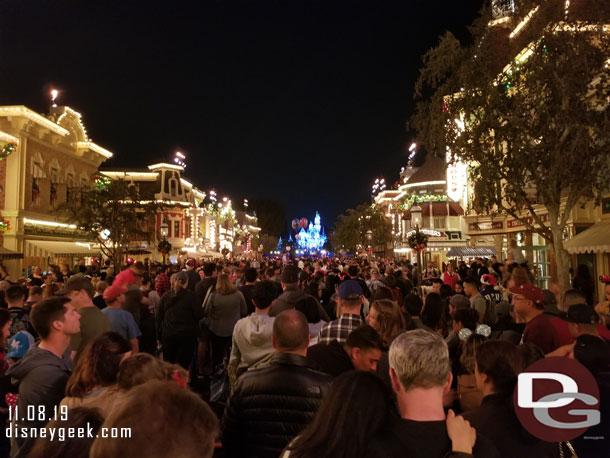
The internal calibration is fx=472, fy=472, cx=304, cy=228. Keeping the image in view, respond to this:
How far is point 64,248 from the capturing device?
3150cm

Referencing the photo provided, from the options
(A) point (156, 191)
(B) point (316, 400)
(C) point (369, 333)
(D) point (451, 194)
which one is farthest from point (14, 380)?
(A) point (156, 191)

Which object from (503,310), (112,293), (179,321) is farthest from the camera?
(179,321)

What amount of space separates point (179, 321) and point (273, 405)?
5.28 metres

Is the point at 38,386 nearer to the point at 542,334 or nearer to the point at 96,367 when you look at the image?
the point at 96,367

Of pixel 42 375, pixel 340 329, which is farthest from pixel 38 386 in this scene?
pixel 340 329

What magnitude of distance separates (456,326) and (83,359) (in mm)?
4190

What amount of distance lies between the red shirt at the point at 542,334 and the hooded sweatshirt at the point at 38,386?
4.67m

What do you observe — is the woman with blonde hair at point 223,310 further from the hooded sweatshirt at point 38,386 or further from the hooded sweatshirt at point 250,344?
the hooded sweatshirt at point 38,386

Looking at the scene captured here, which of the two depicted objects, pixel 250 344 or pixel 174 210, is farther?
pixel 174 210

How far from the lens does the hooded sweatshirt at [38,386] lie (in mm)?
3439

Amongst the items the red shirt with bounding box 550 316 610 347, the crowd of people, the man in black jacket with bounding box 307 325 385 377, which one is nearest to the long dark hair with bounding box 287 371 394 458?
the crowd of people

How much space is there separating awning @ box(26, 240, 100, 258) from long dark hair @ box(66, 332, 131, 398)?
30.1 m

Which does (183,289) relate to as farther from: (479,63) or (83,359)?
(479,63)

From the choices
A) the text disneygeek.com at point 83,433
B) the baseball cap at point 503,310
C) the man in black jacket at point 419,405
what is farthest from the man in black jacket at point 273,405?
the baseball cap at point 503,310
